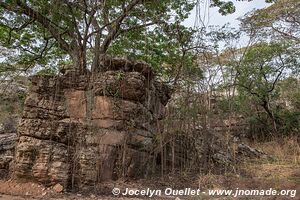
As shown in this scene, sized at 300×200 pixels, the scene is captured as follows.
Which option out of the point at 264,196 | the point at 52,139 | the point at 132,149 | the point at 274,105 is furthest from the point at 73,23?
the point at 274,105

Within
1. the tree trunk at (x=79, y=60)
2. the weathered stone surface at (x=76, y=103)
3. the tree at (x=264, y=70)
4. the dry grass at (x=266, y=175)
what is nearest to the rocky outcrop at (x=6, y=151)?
the weathered stone surface at (x=76, y=103)

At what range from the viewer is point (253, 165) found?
611 cm

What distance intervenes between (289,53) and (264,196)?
633 centimetres

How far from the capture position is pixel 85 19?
5000 mm

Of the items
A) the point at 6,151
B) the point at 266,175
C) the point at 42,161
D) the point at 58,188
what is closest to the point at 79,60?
the point at 42,161

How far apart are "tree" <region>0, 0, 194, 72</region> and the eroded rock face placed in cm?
48

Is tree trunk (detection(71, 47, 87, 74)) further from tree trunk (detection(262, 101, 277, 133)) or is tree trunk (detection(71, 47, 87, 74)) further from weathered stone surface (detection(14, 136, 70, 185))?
tree trunk (detection(262, 101, 277, 133))

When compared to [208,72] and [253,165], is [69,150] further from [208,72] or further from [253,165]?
[253,165]

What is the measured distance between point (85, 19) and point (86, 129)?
1856 millimetres

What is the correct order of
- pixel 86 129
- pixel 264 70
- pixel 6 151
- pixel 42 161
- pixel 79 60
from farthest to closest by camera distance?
pixel 264 70 → pixel 79 60 → pixel 6 151 → pixel 86 129 → pixel 42 161

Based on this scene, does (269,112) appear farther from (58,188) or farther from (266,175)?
(58,188)

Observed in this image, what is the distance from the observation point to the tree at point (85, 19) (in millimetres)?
4879

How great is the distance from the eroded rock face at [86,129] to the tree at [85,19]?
48 centimetres

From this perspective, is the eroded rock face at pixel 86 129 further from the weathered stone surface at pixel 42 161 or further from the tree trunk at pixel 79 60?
the tree trunk at pixel 79 60
